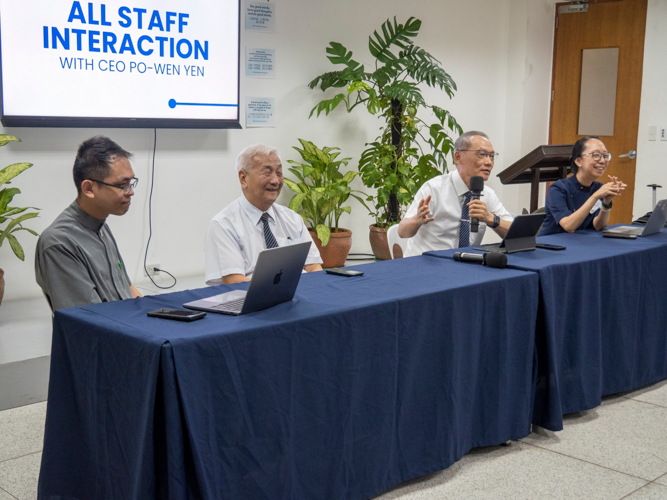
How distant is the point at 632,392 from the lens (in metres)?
3.17

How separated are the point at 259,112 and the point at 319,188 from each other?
730 millimetres

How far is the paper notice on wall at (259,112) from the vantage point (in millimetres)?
5203

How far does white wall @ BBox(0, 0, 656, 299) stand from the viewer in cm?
434

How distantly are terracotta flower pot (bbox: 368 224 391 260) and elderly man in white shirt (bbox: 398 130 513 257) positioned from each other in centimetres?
195

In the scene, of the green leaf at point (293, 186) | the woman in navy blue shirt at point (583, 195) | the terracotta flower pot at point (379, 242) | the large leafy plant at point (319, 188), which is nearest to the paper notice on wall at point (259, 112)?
the large leafy plant at point (319, 188)

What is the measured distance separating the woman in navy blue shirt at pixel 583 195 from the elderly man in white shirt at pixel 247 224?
156 centimetres

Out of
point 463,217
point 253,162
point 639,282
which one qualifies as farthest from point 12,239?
point 639,282

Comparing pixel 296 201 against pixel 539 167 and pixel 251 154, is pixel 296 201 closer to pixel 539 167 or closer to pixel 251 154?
pixel 539 167

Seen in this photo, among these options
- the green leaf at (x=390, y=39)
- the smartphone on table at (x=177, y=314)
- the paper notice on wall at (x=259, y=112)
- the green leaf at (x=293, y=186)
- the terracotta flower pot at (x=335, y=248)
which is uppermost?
the green leaf at (x=390, y=39)

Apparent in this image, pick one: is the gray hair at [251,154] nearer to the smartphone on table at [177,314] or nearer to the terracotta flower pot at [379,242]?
the smartphone on table at [177,314]

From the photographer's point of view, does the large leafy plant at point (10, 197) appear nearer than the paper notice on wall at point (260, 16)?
Yes

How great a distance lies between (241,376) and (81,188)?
947mm

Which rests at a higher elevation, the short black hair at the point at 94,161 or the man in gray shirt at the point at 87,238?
the short black hair at the point at 94,161

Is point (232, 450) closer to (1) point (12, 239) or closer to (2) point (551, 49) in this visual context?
(1) point (12, 239)
